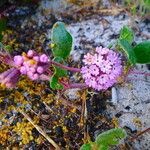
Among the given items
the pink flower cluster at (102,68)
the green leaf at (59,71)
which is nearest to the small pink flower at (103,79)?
the pink flower cluster at (102,68)

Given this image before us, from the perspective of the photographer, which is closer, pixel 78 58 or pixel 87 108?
pixel 87 108

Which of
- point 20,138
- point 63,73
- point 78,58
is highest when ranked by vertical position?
point 63,73

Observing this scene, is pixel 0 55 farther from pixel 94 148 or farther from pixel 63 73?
pixel 94 148

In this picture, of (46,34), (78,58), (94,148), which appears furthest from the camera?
(46,34)

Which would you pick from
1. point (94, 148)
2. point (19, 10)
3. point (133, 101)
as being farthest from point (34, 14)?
point (94, 148)

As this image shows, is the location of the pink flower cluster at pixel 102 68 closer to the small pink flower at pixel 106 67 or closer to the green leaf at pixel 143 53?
the small pink flower at pixel 106 67

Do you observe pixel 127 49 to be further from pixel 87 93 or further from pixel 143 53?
pixel 87 93
